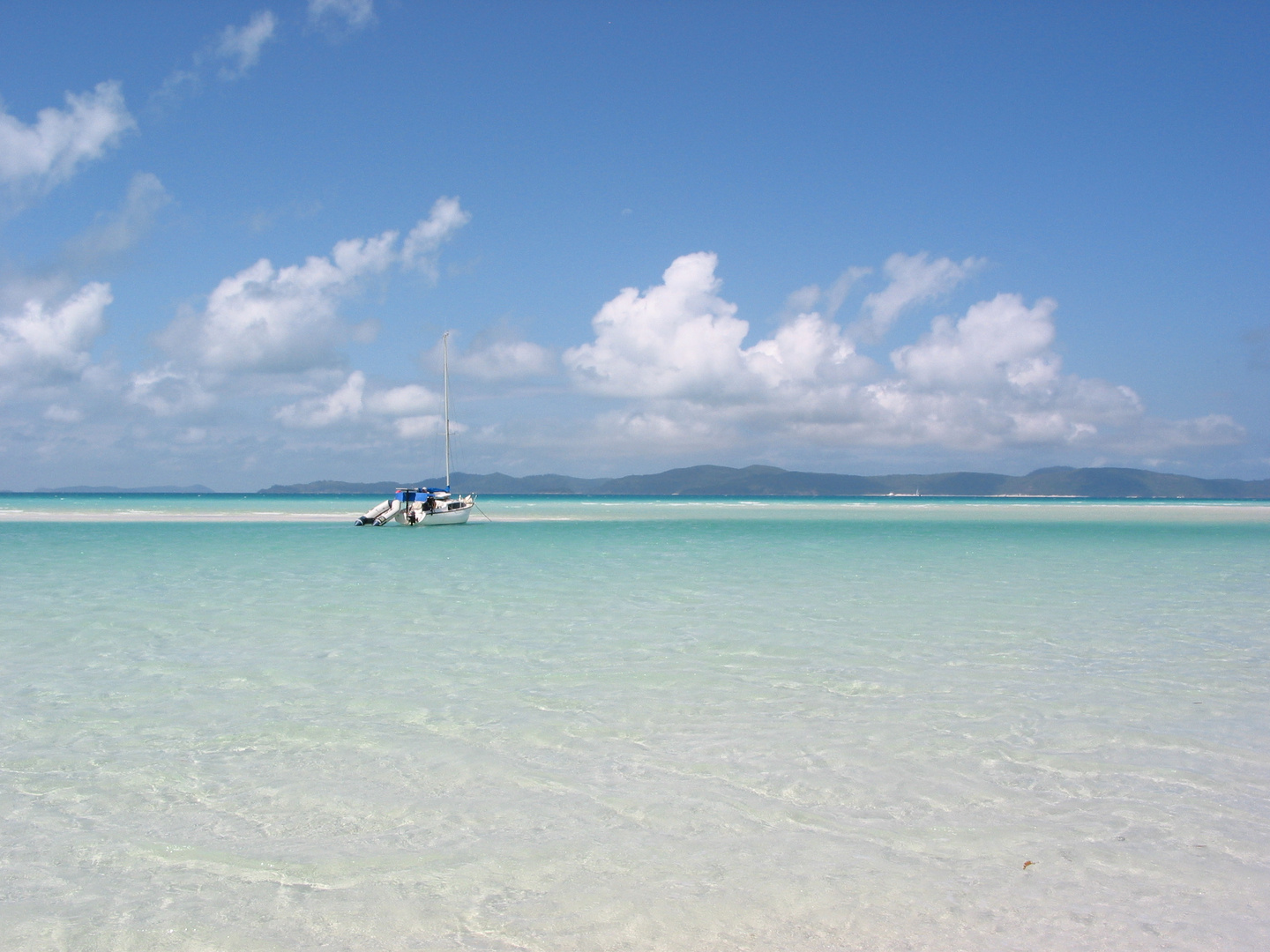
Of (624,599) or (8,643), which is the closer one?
(8,643)

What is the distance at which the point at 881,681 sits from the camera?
346 inches

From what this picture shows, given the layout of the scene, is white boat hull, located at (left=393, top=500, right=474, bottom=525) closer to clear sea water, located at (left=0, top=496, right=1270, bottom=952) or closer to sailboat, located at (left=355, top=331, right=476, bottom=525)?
sailboat, located at (left=355, top=331, right=476, bottom=525)

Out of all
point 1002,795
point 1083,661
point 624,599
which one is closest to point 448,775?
point 1002,795

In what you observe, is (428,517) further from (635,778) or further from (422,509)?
(635,778)

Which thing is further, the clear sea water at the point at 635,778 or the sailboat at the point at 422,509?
the sailboat at the point at 422,509

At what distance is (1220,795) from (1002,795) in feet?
4.50

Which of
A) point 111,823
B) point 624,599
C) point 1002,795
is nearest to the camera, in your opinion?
point 111,823

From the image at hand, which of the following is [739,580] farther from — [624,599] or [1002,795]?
[1002,795]

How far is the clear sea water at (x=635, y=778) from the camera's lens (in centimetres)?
399

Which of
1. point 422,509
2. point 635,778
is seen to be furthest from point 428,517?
point 635,778

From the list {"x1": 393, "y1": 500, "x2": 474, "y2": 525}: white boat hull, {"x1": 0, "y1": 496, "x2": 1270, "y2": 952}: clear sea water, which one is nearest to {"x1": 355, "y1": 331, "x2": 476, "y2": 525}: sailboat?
{"x1": 393, "y1": 500, "x2": 474, "y2": 525}: white boat hull

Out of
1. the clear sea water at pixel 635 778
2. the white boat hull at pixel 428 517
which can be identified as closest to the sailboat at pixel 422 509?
the white boat hull at pixel 428 517

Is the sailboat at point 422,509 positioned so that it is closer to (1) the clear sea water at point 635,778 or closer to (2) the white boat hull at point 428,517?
(2) the white boat hull at point 428,517

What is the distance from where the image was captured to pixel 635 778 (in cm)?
587
